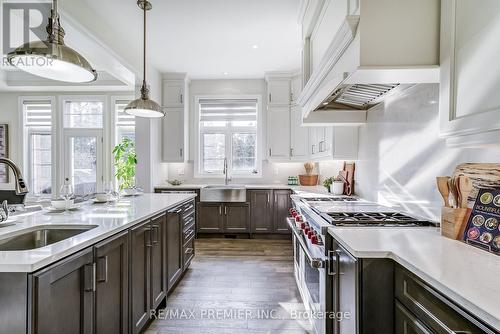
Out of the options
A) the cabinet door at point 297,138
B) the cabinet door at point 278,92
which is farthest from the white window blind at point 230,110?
the cabinet door at point 297,138

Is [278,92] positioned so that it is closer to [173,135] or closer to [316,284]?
[173,135]

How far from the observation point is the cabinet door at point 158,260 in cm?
209

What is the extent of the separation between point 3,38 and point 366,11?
4.28 meters

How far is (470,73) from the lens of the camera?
104cm

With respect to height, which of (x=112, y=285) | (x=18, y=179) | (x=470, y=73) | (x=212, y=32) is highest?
(x=212, y=32)

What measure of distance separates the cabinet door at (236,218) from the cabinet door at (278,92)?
1928mm

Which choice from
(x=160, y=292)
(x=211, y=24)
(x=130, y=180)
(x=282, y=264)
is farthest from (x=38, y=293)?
(x=130, y=180)

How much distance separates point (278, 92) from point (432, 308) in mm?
4355

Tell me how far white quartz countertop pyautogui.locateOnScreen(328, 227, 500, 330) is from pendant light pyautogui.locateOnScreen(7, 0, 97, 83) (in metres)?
1.76

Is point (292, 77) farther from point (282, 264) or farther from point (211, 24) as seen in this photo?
point (282, 264)

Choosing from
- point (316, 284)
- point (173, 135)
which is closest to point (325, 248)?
point (316, 284)

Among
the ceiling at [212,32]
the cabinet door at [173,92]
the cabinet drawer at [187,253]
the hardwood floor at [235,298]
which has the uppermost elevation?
the ceiling at [212,32]

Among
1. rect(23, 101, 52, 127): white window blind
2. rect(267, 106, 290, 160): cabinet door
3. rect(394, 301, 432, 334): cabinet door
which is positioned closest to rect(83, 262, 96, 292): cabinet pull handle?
rect(394, 301, 432, 334): cabinet door

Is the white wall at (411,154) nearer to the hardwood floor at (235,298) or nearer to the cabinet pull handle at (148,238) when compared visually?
the hardwood floor at (235,298)
